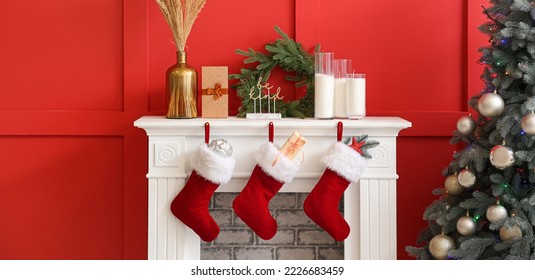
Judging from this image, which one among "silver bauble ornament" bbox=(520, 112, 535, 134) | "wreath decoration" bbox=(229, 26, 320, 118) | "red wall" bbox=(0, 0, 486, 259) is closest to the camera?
"silver bauble ornament" bbox=(520, 112, 535, 134)

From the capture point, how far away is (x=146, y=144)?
3.51 metres

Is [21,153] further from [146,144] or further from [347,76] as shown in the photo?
[347,76]

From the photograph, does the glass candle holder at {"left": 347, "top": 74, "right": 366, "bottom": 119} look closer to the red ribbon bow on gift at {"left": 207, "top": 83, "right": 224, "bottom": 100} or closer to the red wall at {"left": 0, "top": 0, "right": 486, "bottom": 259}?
the red wall at {"left": 0, "top": 0, "right": 486, "bottom": 259}

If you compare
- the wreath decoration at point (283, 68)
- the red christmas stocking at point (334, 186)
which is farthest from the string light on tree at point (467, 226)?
the wreath decoration at point (283, 68)

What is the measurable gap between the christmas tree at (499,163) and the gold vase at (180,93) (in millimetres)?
1184

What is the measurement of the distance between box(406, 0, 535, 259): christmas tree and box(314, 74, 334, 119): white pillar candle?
1.91 feet

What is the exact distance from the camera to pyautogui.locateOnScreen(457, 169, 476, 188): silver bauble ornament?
2.91m

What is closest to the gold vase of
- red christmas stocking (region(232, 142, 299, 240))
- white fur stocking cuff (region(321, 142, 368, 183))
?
red christmas stocking (region(232, 142, 299, 240))

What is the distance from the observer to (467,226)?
2881 mm

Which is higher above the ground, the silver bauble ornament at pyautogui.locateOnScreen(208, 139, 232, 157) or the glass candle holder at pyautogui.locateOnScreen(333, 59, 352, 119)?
the glass candle holder at pyautogui.locateOnScreen(333, 59, 352, 119)

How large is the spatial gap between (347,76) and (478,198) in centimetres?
83

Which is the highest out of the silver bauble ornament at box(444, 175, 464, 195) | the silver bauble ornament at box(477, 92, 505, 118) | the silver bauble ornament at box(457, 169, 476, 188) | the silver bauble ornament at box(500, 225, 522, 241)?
the silver bauble ornament at box(477, 92, 505, 118)

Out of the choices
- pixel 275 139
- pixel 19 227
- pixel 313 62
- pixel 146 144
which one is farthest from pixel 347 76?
pixel 19 227

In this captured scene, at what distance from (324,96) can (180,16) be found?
0.76 metres
